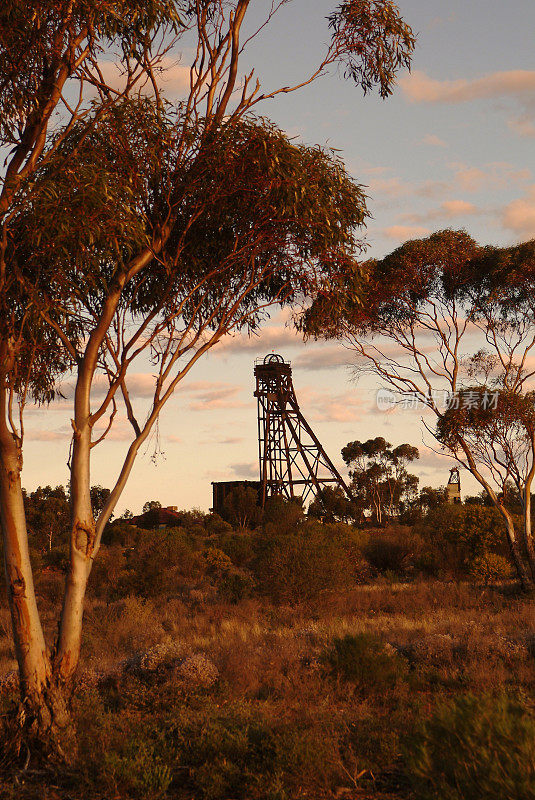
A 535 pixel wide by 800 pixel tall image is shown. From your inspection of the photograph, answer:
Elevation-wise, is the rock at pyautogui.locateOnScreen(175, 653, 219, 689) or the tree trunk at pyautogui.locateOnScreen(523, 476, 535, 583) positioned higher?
the tree trunk at pyautogui.locateOnScreen(523, 476, 535, 583)

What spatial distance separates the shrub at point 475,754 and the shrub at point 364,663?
4.80 m

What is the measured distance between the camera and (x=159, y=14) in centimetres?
1027

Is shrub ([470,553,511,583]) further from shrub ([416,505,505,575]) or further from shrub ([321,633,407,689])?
shrub ([321,633,407,689])

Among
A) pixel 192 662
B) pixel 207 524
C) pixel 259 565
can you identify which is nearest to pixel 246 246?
pixel 192 662

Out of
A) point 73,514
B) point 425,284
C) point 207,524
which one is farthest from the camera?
point 207,524

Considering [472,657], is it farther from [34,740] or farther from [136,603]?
[136,603]

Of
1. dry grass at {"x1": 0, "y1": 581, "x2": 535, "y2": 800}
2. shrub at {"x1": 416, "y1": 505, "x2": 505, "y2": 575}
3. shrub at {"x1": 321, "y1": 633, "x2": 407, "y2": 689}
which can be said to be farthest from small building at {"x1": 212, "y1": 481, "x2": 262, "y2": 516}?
shrub at {"x1": 321, "y1": 633, "x2": 407, "y2": 689}

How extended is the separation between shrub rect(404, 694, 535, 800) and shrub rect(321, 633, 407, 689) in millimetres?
4796

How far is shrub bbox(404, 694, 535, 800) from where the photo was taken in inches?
183

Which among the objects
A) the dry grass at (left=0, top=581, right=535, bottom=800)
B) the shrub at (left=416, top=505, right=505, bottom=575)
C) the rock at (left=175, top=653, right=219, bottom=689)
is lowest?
the dry grass at (left=0, top=581, right=535, bottom=800)

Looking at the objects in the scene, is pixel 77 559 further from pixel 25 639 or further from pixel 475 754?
pixel 475 754

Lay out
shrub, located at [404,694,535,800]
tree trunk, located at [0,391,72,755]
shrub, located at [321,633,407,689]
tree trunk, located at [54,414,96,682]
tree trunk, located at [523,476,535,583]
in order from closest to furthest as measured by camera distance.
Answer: shrub, located at [404,694,535,800]
tree trunk, located at [0,391,72,755]
tree trunk, located at [54,414,96,682]
shrub, located at [321,633,407,689]
tree trunk, located at [523,476,535,583]

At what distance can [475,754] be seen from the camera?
4953 millimetres

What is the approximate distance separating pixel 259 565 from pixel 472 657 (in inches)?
353
